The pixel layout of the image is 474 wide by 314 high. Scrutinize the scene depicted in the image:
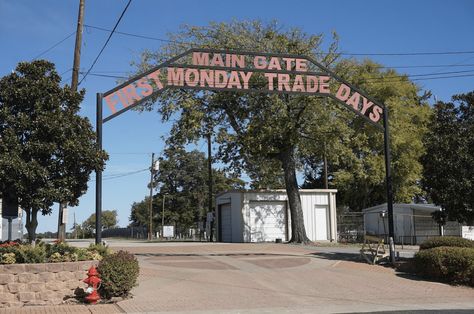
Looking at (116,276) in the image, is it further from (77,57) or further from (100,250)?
(77,57)

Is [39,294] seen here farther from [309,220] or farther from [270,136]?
[309,220]

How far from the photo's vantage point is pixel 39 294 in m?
12.0

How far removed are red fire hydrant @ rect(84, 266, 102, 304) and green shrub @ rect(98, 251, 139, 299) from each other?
0.31m

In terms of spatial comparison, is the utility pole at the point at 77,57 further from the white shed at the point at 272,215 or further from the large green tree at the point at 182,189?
the large green tree at the point at 182,189

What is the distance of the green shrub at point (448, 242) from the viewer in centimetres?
1773

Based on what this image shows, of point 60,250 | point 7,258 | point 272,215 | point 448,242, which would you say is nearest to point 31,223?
point 60,250

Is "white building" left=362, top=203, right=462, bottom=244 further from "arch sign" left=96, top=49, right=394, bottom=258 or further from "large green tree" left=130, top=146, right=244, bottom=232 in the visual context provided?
"large green tree" left=130, top=146, right=244, bottom=232

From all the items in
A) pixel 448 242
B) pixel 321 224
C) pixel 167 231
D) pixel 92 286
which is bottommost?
pixel 92 286

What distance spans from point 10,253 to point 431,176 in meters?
13.1

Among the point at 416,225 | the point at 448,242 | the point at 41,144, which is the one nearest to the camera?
the point at 41,144

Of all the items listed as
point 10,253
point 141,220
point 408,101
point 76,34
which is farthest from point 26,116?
point 141,220

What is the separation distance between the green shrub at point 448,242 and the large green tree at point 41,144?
11029 mm

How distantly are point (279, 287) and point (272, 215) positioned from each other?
18880mm

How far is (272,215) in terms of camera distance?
33.4 m
